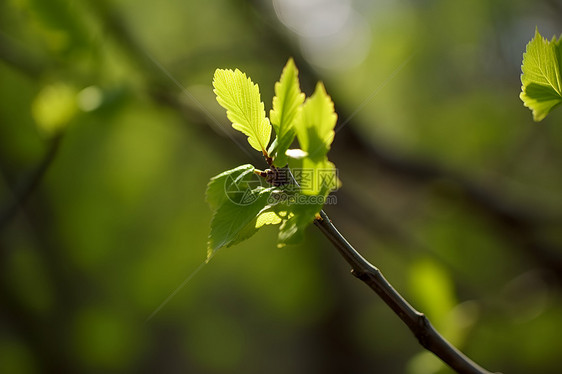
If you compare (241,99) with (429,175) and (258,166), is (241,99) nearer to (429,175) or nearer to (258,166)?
(258,166)

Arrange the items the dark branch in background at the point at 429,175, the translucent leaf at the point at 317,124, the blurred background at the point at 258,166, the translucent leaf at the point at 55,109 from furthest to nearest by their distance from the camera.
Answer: the dark branch in background at the point at 429,175
the blurred background at the point at 258,166
the translucent leaf at the point at 55,109
the translucent leaf at the point at 317,124

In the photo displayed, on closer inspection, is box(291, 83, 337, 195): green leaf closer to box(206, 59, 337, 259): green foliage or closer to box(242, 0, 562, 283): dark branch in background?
box(206, 59, 337, 259): green foliage

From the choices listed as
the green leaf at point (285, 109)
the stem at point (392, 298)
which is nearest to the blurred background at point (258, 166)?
the stem at point (392, 298)

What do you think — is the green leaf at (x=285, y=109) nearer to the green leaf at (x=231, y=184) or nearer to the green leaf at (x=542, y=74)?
the green leaf at (x=231, y=184)

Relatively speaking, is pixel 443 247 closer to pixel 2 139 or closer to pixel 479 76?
pixel 479 76

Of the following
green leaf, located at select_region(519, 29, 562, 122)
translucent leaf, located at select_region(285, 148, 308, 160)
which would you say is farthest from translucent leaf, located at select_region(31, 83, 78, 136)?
green leaf, located at select_region(519, 29, 562, 122)

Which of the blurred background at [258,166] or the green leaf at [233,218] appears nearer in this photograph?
the green leaf at [233,218]

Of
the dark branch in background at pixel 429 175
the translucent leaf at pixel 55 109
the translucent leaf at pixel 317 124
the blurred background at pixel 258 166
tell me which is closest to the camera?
the translucent leaf at pixel 317 124

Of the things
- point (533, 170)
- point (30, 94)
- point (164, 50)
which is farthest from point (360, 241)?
point (30, 94)
